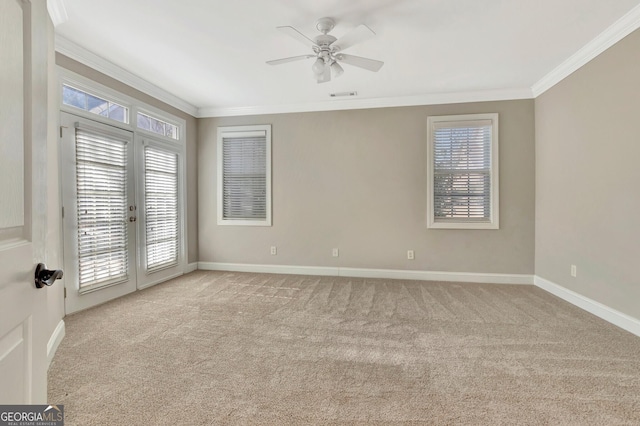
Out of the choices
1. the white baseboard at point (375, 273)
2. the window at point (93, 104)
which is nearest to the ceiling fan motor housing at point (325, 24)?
the window at point (93, 104)

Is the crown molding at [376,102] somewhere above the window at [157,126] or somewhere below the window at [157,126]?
above

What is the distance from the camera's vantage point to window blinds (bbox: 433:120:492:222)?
423 cm

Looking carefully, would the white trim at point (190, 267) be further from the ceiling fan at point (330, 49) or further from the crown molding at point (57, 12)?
the ceiling fan at point (330, 49)

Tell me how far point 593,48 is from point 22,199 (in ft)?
14.4

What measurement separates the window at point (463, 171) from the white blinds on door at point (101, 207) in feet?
13.2

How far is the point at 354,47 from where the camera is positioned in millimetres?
2990

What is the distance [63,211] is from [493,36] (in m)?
4.39

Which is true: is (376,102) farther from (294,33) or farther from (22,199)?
(22,199)

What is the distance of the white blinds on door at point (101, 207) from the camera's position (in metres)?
3.02

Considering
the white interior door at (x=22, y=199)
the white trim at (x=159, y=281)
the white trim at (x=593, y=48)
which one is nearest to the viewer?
the white interior door at (x=22, y=199)

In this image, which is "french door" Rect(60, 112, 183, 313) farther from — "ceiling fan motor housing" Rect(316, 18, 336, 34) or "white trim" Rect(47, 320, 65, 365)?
"ceiling fan motor housing" Rect(316, 18, 336, 34)

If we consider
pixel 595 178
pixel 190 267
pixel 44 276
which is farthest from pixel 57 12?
pixel 595 178

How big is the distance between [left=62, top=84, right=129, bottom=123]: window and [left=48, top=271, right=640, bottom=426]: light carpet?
83.4 inches

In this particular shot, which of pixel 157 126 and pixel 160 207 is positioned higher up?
pixel 157 126
